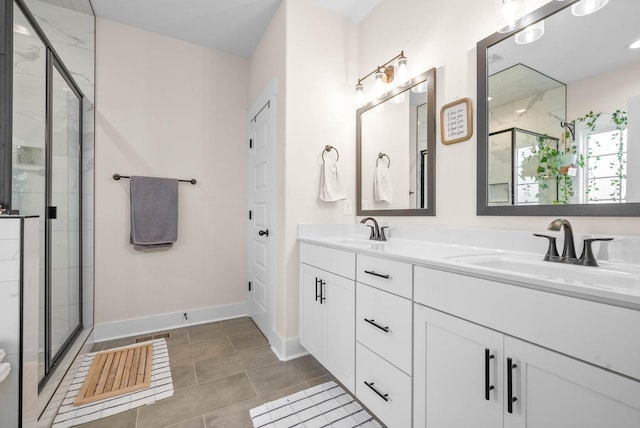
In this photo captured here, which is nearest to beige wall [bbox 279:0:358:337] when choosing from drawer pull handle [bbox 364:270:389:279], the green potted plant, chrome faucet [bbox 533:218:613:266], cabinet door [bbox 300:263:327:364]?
cabinet door [bbox 300:263:327:364]

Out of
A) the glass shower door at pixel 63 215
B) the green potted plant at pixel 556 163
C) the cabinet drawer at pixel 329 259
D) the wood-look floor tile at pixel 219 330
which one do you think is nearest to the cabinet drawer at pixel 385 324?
the cabinet drawer at pixel 329 259

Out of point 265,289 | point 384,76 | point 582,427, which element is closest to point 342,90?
point 384,76

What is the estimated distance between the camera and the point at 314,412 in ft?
5.00

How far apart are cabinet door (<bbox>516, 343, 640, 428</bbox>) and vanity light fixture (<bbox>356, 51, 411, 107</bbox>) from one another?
5.66ft

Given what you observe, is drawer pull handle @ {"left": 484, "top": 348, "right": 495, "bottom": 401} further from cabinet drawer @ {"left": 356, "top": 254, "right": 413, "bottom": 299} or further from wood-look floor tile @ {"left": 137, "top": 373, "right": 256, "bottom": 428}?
wood-look floor tile @ {"left": 137, "top": 373, "right": 256, "bottom": 428}

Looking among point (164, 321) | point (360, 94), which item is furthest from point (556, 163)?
point (164, 321)

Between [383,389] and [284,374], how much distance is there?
0.83 metres

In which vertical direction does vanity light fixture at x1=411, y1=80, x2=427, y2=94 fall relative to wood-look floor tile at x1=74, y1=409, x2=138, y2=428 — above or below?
above

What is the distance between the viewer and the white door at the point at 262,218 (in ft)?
7.68

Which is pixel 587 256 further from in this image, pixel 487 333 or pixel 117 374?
pixel 117 374

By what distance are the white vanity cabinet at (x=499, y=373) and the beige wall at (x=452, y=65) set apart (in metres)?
0.64

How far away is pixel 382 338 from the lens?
131 centimetres

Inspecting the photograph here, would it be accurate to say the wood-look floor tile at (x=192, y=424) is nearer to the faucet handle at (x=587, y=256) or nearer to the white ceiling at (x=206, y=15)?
the faucet handle at (x=587, y=256)

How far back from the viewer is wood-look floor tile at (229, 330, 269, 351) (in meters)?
2.30
